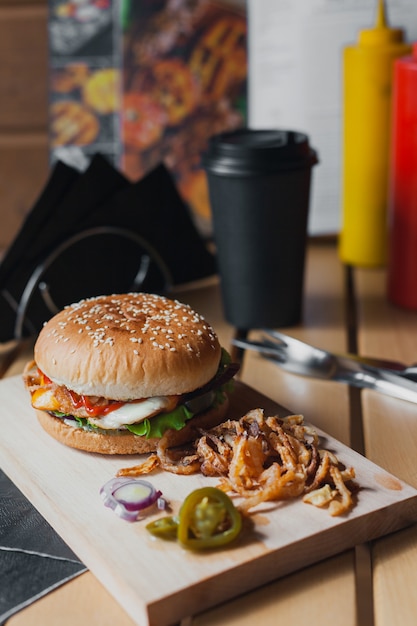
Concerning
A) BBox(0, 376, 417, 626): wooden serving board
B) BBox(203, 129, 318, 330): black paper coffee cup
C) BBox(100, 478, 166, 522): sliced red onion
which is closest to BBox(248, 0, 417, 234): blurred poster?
BBox(203, 129, 318, 330): black paper coffee cup

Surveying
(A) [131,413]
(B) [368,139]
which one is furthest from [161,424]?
(B) [368,139]

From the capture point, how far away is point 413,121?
180 cm

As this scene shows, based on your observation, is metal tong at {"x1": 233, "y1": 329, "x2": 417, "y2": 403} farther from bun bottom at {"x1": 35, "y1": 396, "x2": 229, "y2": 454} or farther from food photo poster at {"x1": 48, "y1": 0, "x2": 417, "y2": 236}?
food photo poster at {"x1": 48, "y1": 0, "x2": 417, "y2": 236}

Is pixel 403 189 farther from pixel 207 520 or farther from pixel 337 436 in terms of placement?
pixel 207 520

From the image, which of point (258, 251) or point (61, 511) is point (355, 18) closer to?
point (258, 251)

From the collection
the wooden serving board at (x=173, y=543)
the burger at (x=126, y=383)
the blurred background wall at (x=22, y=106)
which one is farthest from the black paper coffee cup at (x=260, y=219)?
the blurred background wall at (x=22, y=106)

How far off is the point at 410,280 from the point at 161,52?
1.00 meters

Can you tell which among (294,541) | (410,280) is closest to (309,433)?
(294,541)

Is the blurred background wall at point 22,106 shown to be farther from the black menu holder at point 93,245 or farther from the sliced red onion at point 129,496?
the sliced red onion at point 129,496

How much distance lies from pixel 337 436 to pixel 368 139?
95 centimetres

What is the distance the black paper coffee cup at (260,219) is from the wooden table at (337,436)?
75mm

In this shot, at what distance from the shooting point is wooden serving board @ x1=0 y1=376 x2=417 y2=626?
3.14 feet

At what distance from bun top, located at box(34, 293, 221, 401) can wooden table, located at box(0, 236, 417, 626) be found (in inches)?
11.1

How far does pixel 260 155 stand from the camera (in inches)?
66.1
